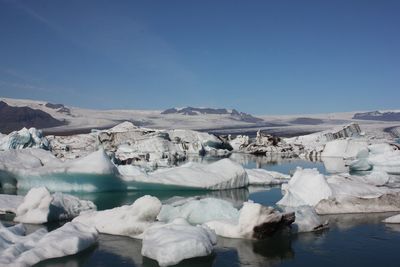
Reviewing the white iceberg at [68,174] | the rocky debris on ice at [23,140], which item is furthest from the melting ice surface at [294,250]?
the rocky debris on ice at [23,140]

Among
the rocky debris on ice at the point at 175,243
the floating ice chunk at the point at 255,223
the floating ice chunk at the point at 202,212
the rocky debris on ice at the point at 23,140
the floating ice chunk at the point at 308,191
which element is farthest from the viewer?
the rocky debris on ice at the point at 23,140

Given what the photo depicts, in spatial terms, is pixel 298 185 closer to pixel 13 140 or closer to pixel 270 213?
pixel 270 213

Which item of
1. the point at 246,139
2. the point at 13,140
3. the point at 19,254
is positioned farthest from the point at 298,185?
the point at 246,139

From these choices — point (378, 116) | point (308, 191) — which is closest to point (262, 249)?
point (308, 191)

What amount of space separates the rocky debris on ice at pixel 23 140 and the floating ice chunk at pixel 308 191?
461 inches

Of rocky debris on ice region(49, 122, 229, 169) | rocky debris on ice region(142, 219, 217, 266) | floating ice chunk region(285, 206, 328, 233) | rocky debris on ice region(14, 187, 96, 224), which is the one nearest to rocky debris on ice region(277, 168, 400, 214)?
floating ice chunk region(285, 206, 328, 233)

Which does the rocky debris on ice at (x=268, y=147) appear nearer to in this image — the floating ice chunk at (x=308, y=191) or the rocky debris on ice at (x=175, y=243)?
the floating ice chunk at (x=308, y=191)

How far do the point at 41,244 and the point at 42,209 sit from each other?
189 centimetres

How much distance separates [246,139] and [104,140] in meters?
8.80

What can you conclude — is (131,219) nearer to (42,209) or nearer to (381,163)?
(42,209)

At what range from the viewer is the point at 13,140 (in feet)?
56.5

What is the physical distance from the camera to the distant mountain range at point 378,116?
129 meters

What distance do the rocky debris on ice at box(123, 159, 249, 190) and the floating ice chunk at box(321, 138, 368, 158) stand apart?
12.8 meters

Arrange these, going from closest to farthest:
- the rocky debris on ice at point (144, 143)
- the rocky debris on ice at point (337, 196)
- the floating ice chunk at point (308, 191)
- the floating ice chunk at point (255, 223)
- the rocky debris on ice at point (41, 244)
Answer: the rocky debris on ice at point (41, 244) < the floating ice chunk at point (255, 223) < the rocky debris on ice at point (337, 196) < the floating ice chunk at point (308, 191) < the rocky debris on ice at point (144, 143)
